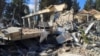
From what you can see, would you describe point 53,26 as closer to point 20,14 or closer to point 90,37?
point 90,37

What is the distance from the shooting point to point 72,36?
1788 cm

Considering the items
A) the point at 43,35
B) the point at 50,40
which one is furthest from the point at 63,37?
the point at 43,35

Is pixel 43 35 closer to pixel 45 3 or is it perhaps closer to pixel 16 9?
pixel 45 3

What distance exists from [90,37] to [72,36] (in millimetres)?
1038

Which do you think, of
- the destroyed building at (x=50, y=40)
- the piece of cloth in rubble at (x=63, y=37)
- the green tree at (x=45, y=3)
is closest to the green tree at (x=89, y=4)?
the green tree at (x=45, y=3)

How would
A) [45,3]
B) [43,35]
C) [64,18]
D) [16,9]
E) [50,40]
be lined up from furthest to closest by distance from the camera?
[16,9], [45,3], [64,18], [50,40], [43,35]

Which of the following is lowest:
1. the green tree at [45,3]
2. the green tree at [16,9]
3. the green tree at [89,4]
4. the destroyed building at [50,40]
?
the green tree at [89,4]

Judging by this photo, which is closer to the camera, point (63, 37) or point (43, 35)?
point (43, 35)

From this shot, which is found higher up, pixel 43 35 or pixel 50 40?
pixel 43 35

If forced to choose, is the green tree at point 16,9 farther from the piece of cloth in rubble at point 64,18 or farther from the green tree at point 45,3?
the piece of cloth in rubble at point 64,18

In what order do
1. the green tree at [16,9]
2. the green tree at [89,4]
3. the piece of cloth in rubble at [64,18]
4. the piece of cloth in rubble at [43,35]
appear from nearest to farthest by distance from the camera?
the piece of cloth in rubble at [43,35] < the piece of cloth in rubble at [64,18] < the green tree at [16,9] < the green tree at [89,4]


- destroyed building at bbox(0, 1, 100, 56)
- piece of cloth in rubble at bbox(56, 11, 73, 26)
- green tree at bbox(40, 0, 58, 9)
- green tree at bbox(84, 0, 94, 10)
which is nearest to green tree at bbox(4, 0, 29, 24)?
green tree at bbox(40, 0, 58, 9)

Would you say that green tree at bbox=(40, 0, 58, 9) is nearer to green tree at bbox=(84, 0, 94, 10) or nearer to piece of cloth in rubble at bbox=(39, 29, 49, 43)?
green tree at bbox=(84, 0, 94, 10)

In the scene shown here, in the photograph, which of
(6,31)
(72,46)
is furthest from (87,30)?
(6,31)
